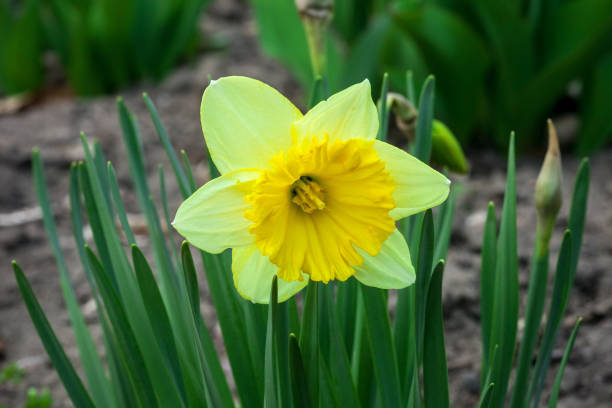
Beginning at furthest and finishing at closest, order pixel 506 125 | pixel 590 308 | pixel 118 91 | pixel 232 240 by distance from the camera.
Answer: pixel 118 91
pixel 506 125
pixel 590 308
pixel 232 240

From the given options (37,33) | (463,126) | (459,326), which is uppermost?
(37,33)

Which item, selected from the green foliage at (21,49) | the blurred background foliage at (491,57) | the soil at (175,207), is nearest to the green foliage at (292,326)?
the soil at (175,207)

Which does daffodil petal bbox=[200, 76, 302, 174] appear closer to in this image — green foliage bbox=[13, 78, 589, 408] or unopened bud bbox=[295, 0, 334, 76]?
green foliage bbox=[13, 78, 589, 408]

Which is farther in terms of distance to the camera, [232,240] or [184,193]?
[184,193]

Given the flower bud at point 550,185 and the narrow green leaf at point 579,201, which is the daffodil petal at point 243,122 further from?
the narrow green leaf at point 579,201

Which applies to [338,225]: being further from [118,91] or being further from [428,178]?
[118,91]

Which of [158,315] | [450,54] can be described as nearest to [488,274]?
[158,315]

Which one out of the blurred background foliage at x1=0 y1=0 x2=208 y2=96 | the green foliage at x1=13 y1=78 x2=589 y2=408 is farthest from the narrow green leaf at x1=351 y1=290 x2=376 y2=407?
the blurred background foliage at x1=0 y1=0 x2=208 y2=96

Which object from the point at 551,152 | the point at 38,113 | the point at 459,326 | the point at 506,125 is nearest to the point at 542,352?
the point at 551,152
